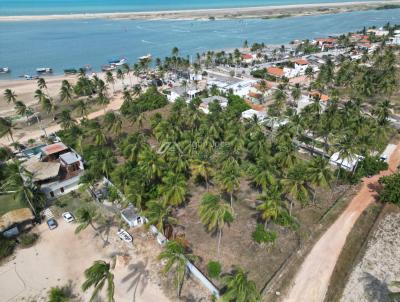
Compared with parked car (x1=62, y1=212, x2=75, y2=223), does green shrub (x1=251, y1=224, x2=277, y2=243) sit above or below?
above

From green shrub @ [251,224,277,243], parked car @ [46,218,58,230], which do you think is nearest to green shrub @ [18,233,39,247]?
parked car @ [46,218,58,230]

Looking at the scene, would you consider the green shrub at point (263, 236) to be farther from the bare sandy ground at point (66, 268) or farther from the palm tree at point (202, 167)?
the bare sandy ground at point (66, 268)

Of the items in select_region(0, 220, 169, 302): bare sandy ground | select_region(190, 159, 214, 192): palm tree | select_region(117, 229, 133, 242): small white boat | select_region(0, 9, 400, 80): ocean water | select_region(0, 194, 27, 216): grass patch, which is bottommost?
select_region(0, 9, 400, 80): ocean water

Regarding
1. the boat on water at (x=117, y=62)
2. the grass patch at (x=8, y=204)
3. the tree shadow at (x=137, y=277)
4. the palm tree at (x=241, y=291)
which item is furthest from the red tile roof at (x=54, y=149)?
the boat on water at (x=117, y=62)

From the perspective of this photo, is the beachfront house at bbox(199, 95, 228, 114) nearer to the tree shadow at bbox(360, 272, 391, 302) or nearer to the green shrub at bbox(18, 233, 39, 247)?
the green shrub at bbox(18, 233, 39, 247)

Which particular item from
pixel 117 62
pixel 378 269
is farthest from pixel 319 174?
pixel 117 62

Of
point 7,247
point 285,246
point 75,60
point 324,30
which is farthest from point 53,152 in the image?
point 324,30
